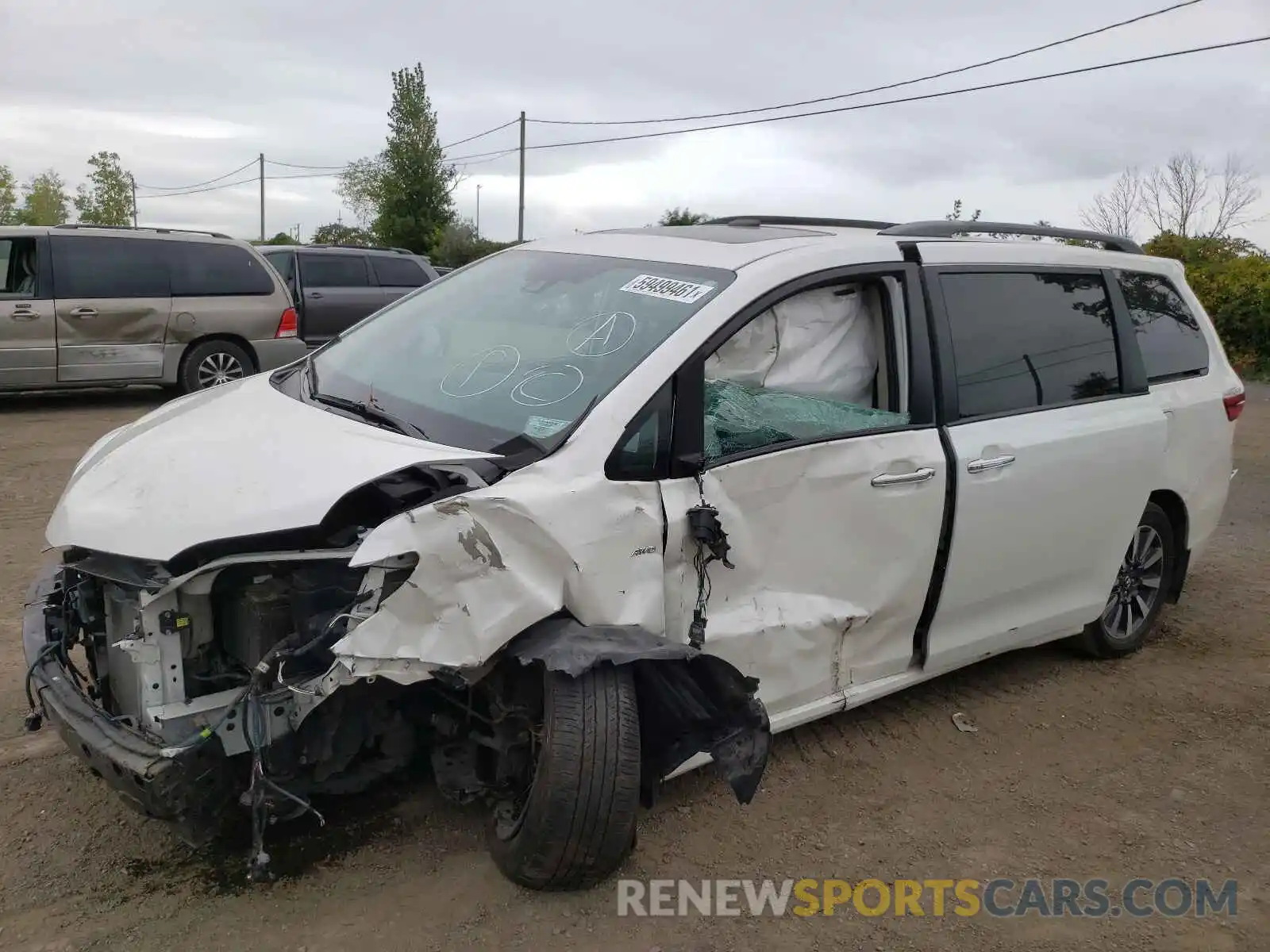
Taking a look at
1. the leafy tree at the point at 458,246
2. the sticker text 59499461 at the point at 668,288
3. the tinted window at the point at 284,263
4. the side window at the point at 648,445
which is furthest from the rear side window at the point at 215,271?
the leafy tree at the point at 458,246

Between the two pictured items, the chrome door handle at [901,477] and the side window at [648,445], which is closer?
the side window at [648,445]

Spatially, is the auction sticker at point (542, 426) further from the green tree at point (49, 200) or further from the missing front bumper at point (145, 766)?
the green tree at point (49, 200)

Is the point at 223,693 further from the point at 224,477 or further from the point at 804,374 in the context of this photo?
the point at 804,374

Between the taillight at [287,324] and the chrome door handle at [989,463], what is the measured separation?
29.0 ft

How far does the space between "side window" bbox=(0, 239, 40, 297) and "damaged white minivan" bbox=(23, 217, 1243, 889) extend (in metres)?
6.78

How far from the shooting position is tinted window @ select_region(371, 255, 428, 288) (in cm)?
1337

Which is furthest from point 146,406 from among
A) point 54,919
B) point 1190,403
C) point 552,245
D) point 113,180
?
point 113,180

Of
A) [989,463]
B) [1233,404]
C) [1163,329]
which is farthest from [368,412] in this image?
[1233,404]

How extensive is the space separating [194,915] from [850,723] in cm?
237

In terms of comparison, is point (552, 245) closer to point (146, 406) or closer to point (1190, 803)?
point (1190, 803)

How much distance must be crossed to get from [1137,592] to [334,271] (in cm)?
1075
